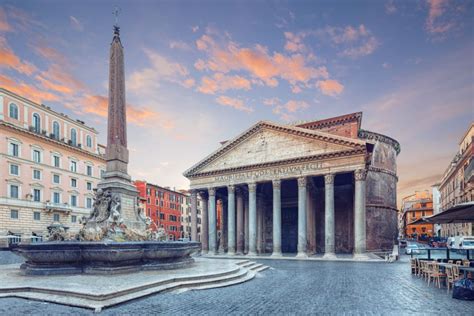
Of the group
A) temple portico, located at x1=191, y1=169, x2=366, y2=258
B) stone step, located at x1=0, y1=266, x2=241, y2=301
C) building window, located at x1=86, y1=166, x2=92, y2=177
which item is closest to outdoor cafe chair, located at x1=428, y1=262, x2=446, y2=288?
stone step, located at x1=0, y1=266, x2=241, y2=301

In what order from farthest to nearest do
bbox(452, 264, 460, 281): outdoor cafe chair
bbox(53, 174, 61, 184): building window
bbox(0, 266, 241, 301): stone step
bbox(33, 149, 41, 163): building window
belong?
1. bbox(53, 174, 61, 184): building window
2. bbox(33, 149, 41, 163): building window
3. bbox(452, 264, 460, 281): outdoor cafe chair
4. bbox(0, 266, 241, 301): stone step

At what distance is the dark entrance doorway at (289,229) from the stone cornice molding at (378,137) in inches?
455

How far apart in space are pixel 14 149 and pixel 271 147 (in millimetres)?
26457

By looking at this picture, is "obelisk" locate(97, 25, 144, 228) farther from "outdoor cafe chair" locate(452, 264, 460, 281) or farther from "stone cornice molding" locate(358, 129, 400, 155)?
"stone cornice molding" locate(358, 129, 400, 155)

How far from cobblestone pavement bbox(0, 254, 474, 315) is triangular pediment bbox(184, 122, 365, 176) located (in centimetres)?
1392

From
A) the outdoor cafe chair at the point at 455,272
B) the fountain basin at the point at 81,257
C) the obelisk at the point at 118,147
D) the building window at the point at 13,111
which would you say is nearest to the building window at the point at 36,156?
the building window at the point at 13,111

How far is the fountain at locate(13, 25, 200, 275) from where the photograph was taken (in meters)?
10.5

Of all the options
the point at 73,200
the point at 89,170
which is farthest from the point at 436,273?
the point at 89,170

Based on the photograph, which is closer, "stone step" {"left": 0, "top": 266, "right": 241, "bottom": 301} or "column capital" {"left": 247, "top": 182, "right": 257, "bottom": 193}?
"stone step" {"left": 0, "top": 266, "right": 241, "bottom": 301}

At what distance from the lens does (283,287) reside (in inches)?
416

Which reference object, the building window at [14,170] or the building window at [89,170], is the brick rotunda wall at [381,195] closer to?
the building window at [89,170]

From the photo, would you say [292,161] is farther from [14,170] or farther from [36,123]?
[36,123]

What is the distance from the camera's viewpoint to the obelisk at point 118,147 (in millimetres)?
13500

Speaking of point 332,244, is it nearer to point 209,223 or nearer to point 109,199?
point 209,223
